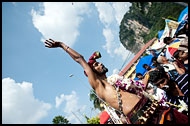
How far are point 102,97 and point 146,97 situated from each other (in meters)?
0.81

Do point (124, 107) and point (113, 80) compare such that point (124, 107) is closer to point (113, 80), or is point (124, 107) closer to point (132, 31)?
point (113, 80)

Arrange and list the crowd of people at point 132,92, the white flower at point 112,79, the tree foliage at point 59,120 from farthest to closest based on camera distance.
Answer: the tree foliage at point 59,120 → the white flower at point 112,79 → the crowd of people at point 132,92

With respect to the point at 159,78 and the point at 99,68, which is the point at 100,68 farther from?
the point at 159,78

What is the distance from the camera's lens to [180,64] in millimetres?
3969

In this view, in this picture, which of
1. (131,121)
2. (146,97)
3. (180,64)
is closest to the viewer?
(131,121)

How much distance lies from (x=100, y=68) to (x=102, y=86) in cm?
41

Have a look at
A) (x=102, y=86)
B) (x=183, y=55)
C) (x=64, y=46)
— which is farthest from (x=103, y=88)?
(x=183, y=55)

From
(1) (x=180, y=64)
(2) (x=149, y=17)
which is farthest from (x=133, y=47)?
(1) (x=180, y=64)

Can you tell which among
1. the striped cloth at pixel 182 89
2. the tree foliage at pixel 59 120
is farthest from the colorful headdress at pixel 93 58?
the tree foliage at pixel 59 120

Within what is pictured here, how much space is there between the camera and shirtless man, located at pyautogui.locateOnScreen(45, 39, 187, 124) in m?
2.55

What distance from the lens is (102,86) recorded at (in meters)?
2.75

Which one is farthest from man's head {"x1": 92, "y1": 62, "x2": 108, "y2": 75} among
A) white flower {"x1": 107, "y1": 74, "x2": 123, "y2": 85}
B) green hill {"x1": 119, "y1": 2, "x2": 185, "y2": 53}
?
green hill {"x1": 119, "y1": 2, "x2": 185, "y2": 53}

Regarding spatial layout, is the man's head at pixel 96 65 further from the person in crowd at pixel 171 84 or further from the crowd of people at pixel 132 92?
the person in crowd at pixel 171 84

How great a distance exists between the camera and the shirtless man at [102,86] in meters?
2.55
